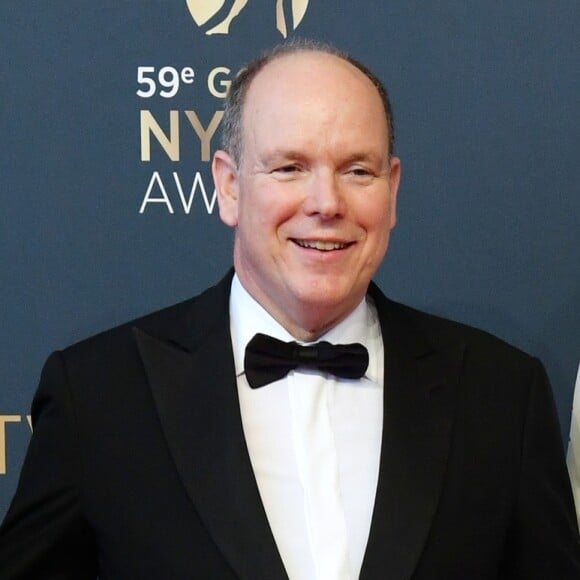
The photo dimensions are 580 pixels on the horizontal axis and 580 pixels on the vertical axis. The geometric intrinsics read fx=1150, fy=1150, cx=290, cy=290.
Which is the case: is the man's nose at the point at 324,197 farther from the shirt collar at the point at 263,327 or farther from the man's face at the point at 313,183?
the shirt collar at the point at 263,327

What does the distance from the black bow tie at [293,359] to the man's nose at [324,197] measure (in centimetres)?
19

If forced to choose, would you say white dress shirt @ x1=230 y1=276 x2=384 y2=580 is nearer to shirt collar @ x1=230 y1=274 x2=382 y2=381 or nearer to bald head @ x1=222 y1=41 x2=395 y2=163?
shirt collar @ x1=230 y1=274 x2=382 y2=381

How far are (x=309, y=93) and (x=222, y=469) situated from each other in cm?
50

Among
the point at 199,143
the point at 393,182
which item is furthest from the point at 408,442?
the point at 199,143

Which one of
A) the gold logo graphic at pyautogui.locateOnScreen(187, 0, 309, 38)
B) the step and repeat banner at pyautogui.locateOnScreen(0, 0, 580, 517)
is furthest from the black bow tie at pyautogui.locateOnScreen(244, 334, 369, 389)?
the gold logo graphic at pyautogui.locateOnScreen(187, 0, 309, 38)

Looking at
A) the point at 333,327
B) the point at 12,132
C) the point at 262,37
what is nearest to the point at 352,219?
the point at 333,327

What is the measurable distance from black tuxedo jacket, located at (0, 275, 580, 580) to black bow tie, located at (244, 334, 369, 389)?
Answer: 4cm

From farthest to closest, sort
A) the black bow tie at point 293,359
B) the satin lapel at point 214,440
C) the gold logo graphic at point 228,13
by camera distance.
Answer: the gold logo graphic at point 228,13 → the black bow tie at point 293,359 → the satin lapel at point 214,440

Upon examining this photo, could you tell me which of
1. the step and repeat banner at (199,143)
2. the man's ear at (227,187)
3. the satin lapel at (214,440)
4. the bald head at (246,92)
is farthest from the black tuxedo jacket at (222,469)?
the step and repeat banner at (199,143)

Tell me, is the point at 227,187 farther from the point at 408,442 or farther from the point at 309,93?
the point at 408,442

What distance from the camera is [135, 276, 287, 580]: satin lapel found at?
142 centimetres

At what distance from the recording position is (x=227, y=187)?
1.58m

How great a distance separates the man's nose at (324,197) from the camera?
146 centimetres

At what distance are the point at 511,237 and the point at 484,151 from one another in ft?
0.52
